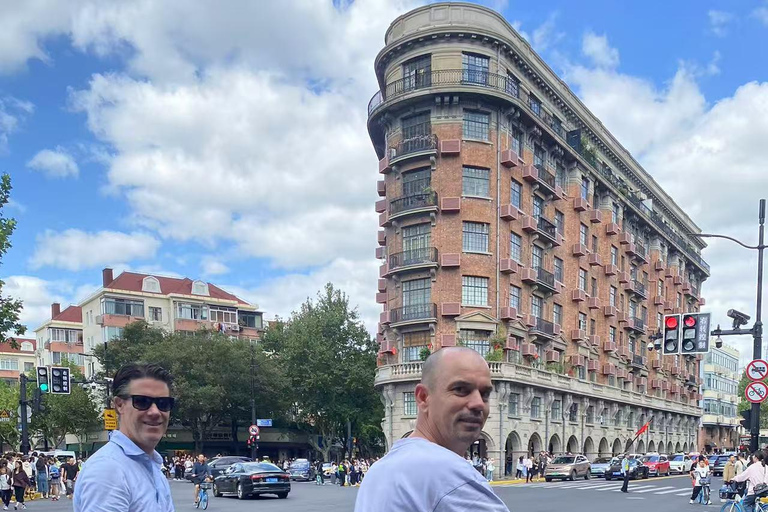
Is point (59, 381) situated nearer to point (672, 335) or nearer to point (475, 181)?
point (672, 335)

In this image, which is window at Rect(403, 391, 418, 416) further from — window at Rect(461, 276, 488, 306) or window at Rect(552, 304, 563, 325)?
window at Rect(552, 304, 563, 325)

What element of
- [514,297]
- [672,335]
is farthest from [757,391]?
[514,297]

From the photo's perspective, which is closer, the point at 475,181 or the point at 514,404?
the point at 475,181

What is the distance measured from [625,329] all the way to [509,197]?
76.9 ft

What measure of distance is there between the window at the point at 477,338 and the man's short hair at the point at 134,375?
37793mm

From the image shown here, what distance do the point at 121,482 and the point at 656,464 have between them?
45029 mm

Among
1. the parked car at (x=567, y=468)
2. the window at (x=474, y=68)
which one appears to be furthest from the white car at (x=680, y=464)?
the window at (x=474, y=68)

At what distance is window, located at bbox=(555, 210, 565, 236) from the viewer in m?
49.8

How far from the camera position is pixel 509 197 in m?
43.1

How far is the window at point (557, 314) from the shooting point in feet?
159

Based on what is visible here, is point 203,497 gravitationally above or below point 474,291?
below

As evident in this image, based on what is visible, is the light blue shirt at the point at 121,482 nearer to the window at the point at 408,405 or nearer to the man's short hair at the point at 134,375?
the man's short hair at the point at 134,375

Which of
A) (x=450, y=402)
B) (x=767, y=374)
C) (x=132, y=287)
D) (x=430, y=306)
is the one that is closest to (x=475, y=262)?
(x=430, y=306)

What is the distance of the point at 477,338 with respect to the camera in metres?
41.3
